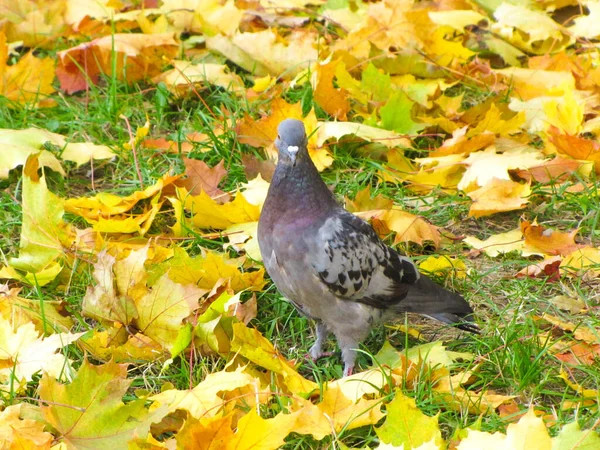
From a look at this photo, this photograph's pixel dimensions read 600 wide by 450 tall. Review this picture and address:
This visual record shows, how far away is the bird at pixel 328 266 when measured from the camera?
3377 millimetres

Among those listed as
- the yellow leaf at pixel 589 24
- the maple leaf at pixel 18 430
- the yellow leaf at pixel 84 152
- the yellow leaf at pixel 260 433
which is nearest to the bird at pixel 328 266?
the yellow leaf at pixel 260 433

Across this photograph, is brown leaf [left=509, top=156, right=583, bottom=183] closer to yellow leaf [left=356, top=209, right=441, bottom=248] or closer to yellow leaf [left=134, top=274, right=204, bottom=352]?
yellow leaf [left=356, top=209, right=441, bottom=248]

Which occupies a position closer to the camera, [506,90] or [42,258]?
[42,258]

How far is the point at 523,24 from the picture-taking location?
5.48 metres

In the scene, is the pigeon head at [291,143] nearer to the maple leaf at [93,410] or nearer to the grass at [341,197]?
the grass at [341,197]

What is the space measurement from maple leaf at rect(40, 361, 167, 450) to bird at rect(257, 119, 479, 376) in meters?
0.85

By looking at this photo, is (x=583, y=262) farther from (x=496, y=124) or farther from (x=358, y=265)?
(x=358, y=265)

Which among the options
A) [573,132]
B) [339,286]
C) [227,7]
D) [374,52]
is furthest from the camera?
[227,7]

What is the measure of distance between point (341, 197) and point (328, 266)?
1.10 metres

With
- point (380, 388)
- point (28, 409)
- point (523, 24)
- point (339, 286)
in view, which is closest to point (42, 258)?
point (28, 409)

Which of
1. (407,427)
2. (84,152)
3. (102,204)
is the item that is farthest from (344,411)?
(84,152)

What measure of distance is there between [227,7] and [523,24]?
6.24 feet

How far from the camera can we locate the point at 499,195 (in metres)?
4.26

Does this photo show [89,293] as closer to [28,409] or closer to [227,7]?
[28,409]
